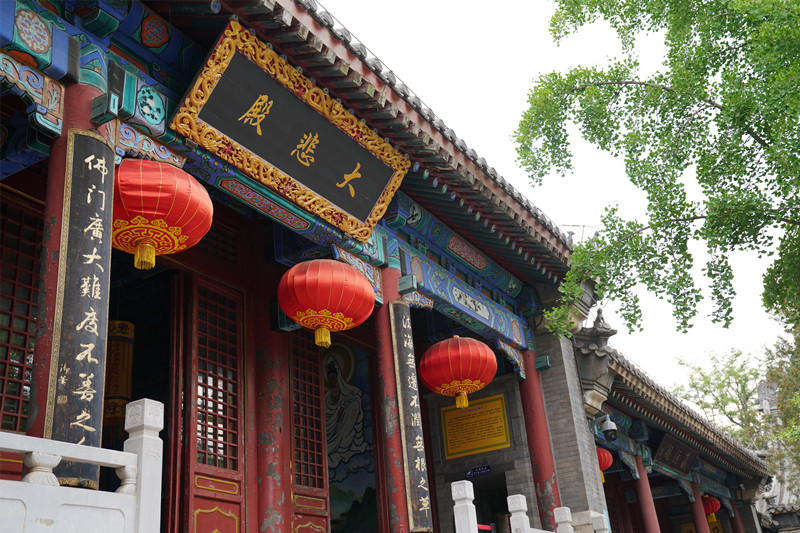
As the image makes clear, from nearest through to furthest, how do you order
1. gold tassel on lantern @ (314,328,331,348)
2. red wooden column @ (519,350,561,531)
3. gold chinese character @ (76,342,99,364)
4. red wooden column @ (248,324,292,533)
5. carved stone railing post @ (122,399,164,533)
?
carved stone railing post @ (122,399,164,533), gold chinese character @ (76,342,99,364), gold tassel on lantern @ (314,328,331,348), red wooden column @ (248,324,292,533), red wooden column @ (519,350,561,531)

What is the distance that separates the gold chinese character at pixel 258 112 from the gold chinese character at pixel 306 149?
0.43 m

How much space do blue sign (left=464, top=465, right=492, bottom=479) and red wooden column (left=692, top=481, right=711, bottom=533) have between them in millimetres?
8096

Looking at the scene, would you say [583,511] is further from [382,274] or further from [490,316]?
[382,274]

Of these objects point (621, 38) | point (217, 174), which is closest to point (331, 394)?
point (217, 174)

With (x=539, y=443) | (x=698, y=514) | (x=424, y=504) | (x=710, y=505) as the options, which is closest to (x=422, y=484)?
(x=424, y=504)

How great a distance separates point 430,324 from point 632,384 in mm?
4205

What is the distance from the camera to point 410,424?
6496mm

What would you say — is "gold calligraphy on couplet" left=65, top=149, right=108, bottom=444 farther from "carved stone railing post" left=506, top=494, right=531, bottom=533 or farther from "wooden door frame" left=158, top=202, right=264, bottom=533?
"carved stone railing post" left=506, top=494, right=531, bottom=533

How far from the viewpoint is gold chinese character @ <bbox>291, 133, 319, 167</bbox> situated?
230 inches

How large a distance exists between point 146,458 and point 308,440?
4.22 m

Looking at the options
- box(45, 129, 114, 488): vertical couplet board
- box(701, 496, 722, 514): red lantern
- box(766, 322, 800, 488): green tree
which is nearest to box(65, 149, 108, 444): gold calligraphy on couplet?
box(45, 129, 114, 488): vertical couplet board

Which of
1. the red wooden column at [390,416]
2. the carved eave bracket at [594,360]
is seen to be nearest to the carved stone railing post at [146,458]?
the red wooden column at [390,416]

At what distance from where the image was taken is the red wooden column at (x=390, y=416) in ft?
20.3

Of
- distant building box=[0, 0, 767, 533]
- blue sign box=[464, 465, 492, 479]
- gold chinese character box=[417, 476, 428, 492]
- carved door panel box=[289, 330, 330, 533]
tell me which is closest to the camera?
distant building box=[0, 0, 767, 533]
